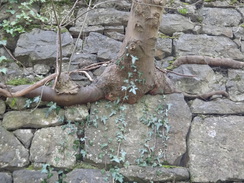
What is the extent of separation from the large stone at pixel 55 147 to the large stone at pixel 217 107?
111 centimetres

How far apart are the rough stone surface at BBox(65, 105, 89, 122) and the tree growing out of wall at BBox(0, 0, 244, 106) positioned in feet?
0.18

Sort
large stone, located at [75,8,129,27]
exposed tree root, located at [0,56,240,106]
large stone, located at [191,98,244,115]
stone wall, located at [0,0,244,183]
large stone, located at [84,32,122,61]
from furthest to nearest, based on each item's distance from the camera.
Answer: large stone, located at [75,8,129,27]
large stone, located at [84,32,122,61]
large stone, located at [191,98,244,115]
exposed tree root, located at [0,56,240,106]
stone wall, located at [0,0,244,183]

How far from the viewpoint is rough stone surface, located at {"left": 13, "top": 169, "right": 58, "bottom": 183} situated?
2053 mm

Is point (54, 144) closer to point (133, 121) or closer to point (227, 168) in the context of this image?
point (133, 121)

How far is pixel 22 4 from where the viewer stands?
2.93 metres

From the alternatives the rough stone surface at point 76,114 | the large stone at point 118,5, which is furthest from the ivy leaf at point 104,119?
the large stone at point 118,5

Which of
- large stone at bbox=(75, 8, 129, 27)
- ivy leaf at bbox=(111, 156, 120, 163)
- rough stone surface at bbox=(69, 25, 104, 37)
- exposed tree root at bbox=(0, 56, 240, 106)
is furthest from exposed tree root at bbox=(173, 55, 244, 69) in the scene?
ivy leaf at bbox=(111, 156, 120, 163)

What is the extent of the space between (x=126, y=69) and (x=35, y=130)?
2.97ft

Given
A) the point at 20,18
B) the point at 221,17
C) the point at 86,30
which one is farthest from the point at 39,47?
the point at 221,17

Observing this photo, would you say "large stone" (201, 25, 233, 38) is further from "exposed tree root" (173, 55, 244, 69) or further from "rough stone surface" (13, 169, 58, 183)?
"rough stone surface" (13, 169, 58, 183)

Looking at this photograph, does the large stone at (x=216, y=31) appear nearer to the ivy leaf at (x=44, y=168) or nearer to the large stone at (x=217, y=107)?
the large stone at (x=217, y=107)

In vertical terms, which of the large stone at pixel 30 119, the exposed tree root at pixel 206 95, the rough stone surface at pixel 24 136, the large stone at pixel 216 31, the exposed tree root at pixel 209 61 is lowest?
the rough stone surface at pixel 24 136

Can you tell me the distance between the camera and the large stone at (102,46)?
109 inches

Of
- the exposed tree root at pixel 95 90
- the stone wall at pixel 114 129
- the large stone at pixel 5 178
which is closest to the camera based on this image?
the large stone at pixel 5 178
